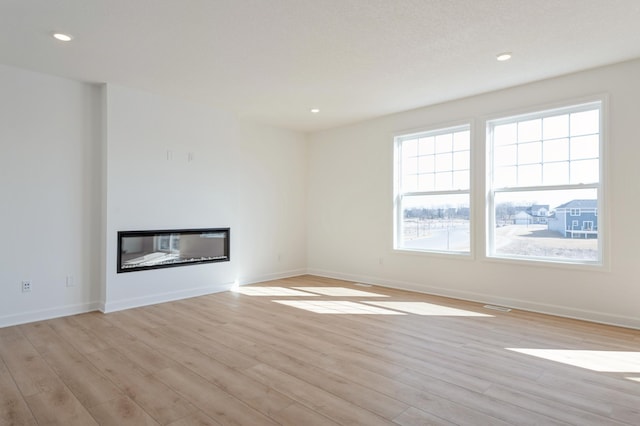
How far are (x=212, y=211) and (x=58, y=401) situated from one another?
10.5 ft

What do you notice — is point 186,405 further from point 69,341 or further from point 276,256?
point 276,256

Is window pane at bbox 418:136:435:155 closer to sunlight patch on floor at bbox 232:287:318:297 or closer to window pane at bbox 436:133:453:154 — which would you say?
window pane at bbox 436:133:453:154

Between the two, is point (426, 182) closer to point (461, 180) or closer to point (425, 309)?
point (461, 180)

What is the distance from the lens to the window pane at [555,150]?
404cm

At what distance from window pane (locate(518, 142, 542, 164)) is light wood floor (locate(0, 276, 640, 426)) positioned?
1770 millimetres

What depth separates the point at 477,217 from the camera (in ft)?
15.2

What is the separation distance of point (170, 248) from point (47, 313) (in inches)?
55.8

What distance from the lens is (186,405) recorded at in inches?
83.9

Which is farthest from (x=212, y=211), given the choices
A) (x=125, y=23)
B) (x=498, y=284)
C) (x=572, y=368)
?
(x=572, y=368)

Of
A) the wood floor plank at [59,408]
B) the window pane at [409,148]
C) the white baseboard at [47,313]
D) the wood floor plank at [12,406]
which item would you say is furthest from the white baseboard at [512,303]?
the wood floor plank at [12,406]

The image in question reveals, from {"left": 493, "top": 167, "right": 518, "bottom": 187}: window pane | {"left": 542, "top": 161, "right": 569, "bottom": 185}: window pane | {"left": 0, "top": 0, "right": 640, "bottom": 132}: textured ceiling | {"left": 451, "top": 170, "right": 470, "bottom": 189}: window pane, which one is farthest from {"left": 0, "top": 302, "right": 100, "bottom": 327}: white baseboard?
{"left": 542, "top": 161, "right": 569, "bottom": 185}: window pane

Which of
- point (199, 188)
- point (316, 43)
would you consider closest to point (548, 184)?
point (316, 43)

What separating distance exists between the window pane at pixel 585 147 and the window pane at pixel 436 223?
1.28 m

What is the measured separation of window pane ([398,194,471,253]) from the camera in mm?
4852
